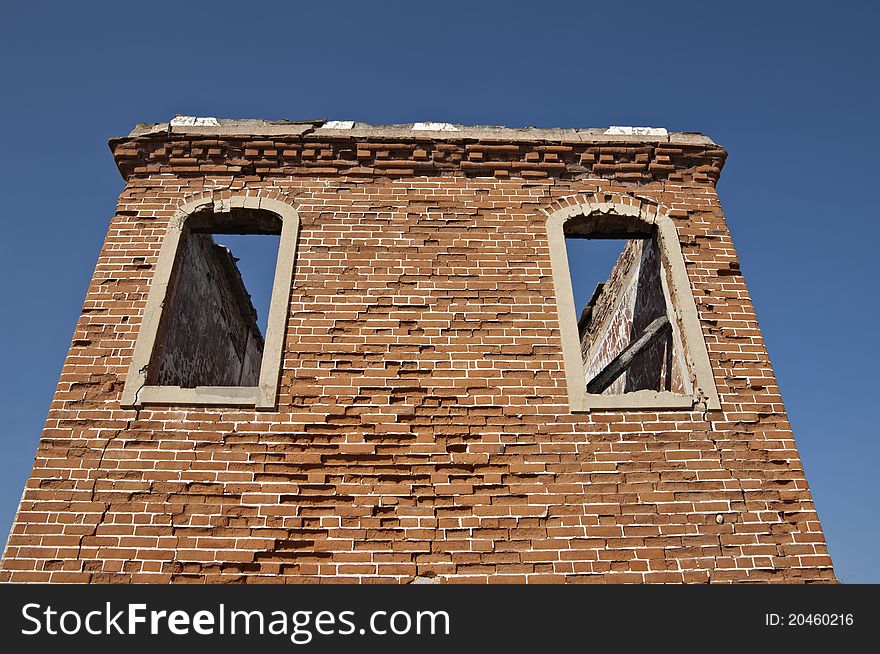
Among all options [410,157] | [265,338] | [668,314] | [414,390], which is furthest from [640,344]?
[265,338]

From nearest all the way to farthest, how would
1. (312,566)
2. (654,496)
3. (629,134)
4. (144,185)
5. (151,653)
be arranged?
(151,653)
(312,566)
(654,496)
(144,185)
(629,134)

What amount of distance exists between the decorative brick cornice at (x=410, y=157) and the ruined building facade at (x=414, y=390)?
0.03 meters

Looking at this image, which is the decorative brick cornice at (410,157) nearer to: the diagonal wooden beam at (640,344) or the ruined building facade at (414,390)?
the ruined building facade at (414,390)

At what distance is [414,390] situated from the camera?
18.1 ft

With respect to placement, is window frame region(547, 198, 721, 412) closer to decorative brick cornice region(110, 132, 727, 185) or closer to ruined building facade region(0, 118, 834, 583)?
ruined building facade region(0, 118, 834, 583)

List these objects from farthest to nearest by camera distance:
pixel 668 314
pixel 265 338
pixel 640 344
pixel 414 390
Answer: pixel 640 344, pixel 668 314, pixel 265 338, pixel 414 390

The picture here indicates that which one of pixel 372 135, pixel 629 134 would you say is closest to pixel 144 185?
pixel 372 135

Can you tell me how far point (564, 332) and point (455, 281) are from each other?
1.12 meters

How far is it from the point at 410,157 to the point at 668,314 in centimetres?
312

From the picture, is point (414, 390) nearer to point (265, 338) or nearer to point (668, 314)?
point (265, 338)

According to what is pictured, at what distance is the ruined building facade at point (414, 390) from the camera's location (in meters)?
4.78

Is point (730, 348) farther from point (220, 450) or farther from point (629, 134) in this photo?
point (220, 450)

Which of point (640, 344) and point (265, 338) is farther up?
point (640, 344)

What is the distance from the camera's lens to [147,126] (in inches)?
278
